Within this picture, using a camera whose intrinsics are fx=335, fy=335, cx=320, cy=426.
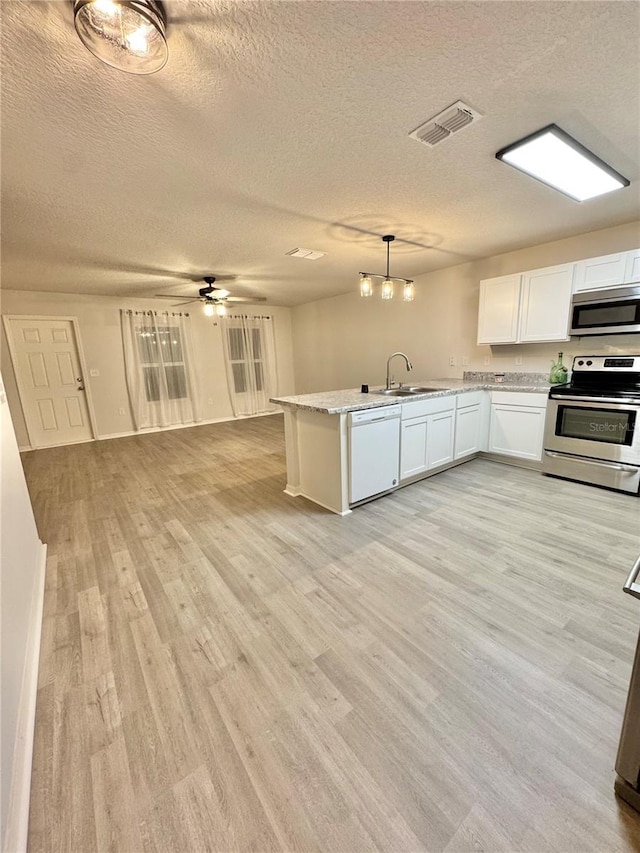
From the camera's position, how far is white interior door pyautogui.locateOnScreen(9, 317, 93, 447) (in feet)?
16.6

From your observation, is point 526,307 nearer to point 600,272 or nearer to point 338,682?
point 600,272

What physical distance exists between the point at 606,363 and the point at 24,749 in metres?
4.62

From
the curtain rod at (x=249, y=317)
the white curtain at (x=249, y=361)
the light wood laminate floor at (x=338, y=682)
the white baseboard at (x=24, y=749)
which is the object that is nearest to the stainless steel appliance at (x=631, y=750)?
the light wood laminate floor at (x=338, y=682)

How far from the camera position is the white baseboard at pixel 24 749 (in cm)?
93

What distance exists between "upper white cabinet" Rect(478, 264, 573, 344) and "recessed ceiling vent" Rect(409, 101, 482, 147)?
2329 millimetres

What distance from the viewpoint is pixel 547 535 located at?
2434 mm

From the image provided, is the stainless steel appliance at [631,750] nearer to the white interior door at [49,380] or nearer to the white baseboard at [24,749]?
the white baseboard at [24,749]

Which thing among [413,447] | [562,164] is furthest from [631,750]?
[562,164]

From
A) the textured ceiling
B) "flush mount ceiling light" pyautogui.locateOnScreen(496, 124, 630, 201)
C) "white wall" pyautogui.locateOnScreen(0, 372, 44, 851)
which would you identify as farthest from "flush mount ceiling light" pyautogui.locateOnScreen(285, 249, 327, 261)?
"white wall" pyautogui.locateOnScreen(0, 372, 44, 851)

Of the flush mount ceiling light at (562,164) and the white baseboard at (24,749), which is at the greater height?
the flush mount ceiling light at (562,164)

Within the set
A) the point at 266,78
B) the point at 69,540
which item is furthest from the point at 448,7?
the point at 69,540

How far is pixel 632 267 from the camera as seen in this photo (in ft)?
9.62

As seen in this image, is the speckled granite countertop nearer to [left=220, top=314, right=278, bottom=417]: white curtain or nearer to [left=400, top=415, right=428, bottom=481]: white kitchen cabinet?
[left=400, top=415, right=428, bottom=481]: white kitchen cabinet

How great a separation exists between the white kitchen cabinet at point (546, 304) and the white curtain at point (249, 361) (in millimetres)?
4688
